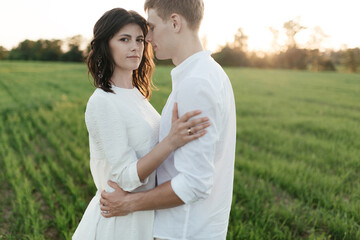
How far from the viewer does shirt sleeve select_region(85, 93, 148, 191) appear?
56.3 inches

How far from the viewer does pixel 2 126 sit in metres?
6.78

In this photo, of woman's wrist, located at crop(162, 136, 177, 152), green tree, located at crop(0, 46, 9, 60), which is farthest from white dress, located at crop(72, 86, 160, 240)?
green tree, located at crop(0, 46, 9, 60)

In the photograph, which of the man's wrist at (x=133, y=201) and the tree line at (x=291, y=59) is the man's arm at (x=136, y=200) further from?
the tree line at (x=291, y=59)

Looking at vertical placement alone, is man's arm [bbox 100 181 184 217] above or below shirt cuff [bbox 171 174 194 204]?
below

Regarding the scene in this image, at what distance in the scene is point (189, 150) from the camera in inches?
48.7

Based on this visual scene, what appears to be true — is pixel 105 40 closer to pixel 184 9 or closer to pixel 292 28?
pixel 184 9

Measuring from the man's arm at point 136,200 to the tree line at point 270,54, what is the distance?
46935 millimetres

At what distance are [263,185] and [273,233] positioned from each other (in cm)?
99

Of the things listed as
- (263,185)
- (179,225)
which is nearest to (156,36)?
(179,225)

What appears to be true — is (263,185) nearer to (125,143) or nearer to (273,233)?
(273,233)

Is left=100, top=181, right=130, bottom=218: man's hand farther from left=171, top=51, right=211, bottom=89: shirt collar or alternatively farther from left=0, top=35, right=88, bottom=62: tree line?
left=0, top=35, right=88, bottom=62: tree line

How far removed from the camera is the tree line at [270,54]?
51.5 meters

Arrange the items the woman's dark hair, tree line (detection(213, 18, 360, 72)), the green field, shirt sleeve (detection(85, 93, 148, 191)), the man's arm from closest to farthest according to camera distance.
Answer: the man's arm < shirt sleeve (detection(85, 93, 148, 191)) < the woman's dark hair < the green field < tree line (detection(213, 18, 360, 72))

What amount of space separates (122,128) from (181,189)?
1.45 ft
